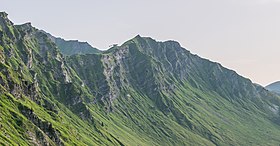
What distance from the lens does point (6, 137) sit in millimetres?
198750

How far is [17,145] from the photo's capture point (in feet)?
649

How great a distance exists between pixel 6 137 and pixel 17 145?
291 inches
